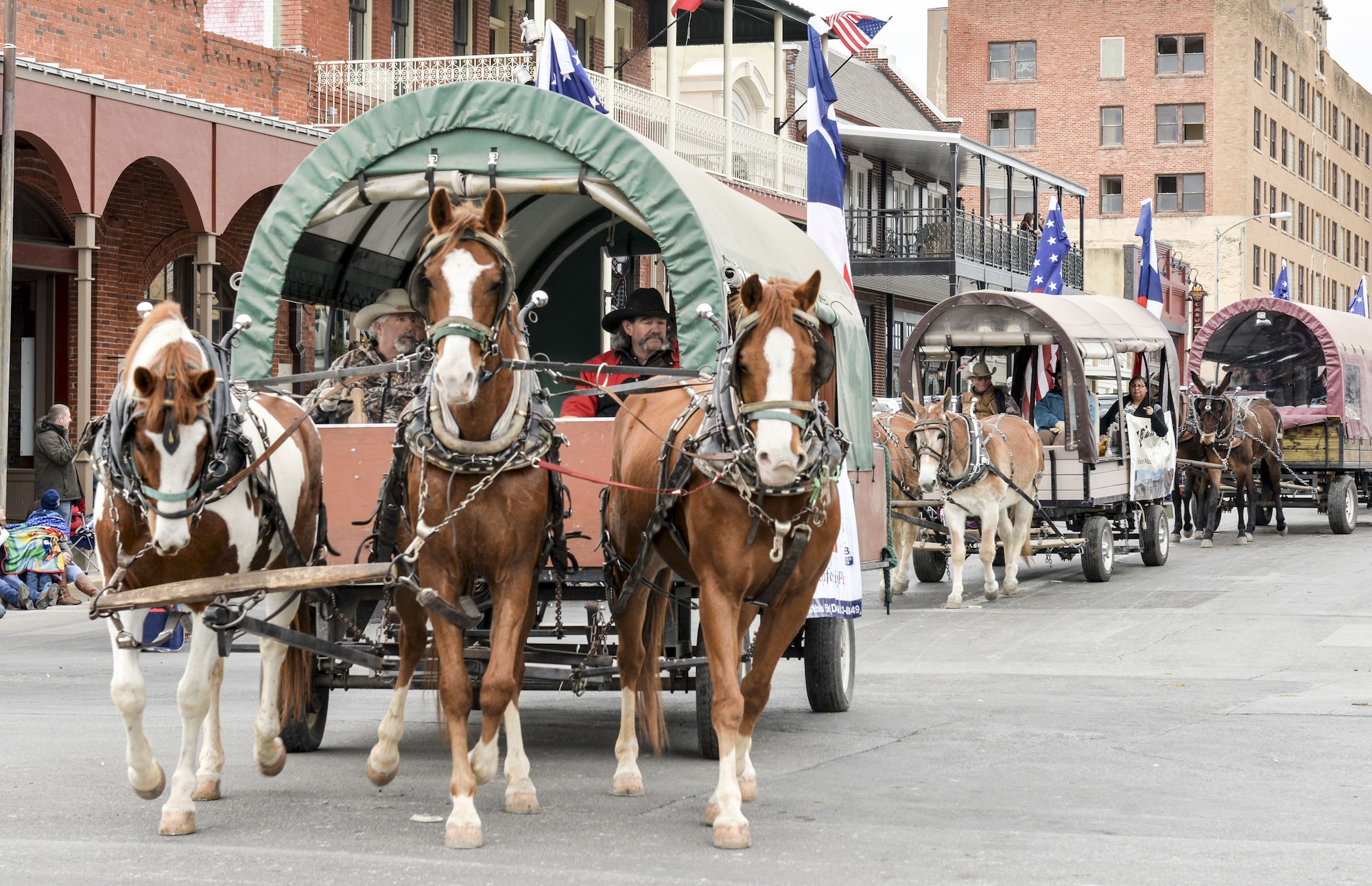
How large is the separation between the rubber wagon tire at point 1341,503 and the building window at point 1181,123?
49.1 meters

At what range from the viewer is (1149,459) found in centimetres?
2070

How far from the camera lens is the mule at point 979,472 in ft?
54.7

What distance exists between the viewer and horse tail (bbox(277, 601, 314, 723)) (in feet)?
27.3

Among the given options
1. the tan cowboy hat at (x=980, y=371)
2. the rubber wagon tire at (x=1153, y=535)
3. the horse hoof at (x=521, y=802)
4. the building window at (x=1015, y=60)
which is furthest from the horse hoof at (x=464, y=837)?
the building window at (x=1015, y=60)

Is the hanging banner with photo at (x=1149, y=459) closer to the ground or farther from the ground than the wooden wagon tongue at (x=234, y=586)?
farther from the ground

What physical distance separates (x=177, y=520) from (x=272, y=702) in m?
1.40

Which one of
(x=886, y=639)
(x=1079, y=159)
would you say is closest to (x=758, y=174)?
(x=886, y=639)

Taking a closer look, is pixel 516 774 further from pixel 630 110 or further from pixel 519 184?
pixel 630 110

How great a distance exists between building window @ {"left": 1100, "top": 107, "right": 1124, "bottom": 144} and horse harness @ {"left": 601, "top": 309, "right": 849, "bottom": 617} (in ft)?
229

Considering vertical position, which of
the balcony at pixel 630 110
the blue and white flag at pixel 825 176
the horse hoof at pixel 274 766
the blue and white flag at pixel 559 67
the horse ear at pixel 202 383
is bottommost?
the horse hoof at pixel 274 766

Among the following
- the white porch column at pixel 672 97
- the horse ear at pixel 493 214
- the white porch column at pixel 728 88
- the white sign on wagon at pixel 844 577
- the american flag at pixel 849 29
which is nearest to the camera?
the horse ear at pixel 493 214

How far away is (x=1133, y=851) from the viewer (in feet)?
21.9

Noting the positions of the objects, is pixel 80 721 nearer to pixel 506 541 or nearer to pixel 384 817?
pixel 384 817

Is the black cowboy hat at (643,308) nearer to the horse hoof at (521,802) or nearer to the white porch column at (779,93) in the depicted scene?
the horse hoof at (521,802)
